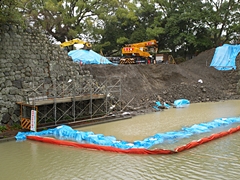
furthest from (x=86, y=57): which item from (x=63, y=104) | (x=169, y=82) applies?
(x=63, y=104)

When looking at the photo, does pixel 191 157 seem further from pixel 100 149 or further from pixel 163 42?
pixel 163 42

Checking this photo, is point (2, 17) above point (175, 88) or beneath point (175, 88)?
above

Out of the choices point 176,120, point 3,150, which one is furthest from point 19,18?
point 176,120

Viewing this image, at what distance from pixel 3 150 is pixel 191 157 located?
685 cm

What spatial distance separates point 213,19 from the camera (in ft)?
103

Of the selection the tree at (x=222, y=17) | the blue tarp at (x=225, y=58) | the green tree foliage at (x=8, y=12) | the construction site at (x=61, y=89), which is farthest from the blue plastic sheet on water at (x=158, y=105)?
the tree at (x=222, y=17)

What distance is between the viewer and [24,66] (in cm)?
1358

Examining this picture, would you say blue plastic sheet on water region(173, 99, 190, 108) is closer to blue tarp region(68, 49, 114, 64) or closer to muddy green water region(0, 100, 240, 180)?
Result: blue tarp region(68, 49, 114, 64)

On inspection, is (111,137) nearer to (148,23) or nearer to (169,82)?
(169,82)

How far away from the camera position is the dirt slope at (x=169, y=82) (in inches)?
822

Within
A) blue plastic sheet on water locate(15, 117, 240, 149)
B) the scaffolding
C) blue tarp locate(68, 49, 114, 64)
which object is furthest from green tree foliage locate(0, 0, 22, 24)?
blue tarp locate(68, 49, 114, 64)

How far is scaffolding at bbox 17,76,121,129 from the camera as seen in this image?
499 inches

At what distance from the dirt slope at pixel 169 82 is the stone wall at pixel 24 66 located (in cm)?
566

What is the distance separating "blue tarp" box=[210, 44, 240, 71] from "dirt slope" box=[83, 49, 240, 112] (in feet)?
2.57
